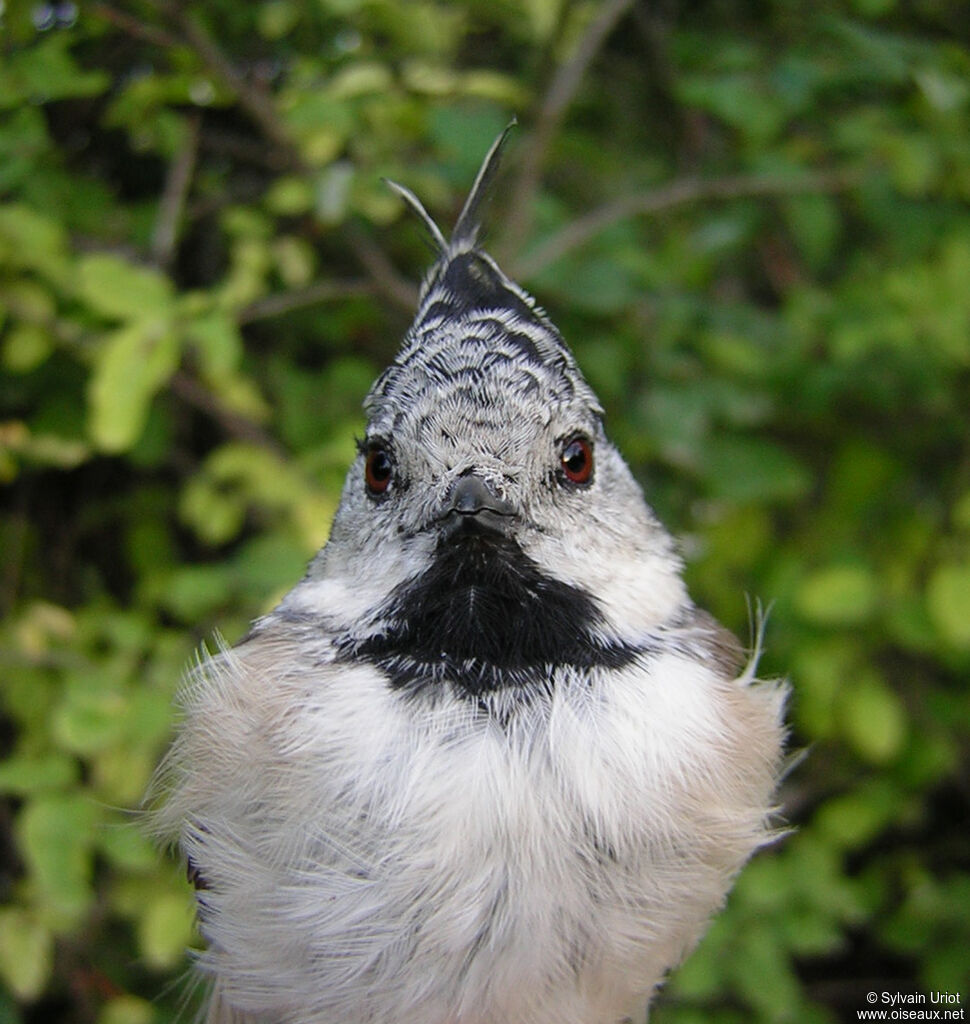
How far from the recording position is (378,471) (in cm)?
142

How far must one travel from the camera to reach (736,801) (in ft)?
4.30

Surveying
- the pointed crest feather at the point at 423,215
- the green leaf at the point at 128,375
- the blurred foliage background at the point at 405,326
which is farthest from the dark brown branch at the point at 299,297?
the pointed crest feather at the point at 423,215

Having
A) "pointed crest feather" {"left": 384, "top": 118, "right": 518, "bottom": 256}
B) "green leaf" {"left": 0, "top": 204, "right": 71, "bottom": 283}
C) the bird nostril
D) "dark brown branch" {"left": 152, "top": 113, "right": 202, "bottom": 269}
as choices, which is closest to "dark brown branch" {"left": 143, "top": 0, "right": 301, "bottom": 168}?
"dark brown branch" {"left": 152, "top": 113, "right": 202, "bottom": 269}

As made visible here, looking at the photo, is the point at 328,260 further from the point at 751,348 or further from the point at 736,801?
the point at 736,801

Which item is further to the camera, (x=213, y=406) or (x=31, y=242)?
(x=213, y=406)

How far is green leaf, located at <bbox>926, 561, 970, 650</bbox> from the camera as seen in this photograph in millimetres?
1924

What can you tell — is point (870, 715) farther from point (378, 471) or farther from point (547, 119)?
point (547, 119)

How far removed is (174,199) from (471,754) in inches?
58.0

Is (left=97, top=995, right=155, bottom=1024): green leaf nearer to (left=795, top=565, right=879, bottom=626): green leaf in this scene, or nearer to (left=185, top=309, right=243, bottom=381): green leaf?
(left=185, top=309, right=243, bottom=381): green leaf

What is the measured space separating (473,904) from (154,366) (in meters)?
1.05

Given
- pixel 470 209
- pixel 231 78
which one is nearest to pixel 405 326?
pixel 231 78

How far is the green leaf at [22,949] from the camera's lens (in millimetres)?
1733

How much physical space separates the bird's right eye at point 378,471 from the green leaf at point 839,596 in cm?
106

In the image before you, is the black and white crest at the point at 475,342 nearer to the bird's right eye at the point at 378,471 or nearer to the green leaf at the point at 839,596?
the bird's right eye at the point at 378,471
